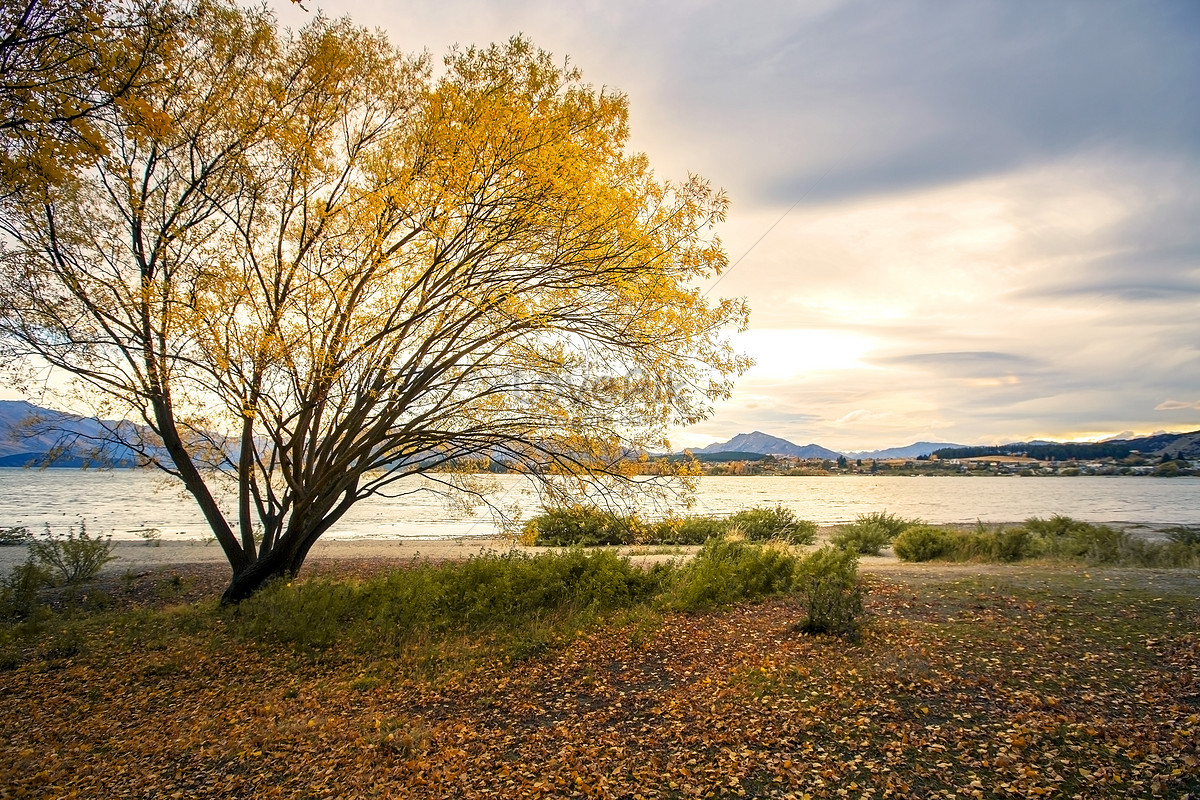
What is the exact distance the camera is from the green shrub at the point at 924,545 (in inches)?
701

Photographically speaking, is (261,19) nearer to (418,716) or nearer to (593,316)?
(593,316)

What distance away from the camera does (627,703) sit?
20.6ft

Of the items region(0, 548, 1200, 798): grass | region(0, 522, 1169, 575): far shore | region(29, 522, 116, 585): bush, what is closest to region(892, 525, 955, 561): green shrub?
region(0, 522, 1169, 575): far shore

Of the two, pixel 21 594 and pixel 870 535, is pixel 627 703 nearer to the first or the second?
pixel 21 594

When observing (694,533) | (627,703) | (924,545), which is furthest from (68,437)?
(694,533)

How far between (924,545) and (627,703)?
596 inches

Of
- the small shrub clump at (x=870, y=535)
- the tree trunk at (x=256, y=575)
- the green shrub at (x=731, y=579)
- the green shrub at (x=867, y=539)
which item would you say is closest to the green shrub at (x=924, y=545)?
the small shrub clump at (x=870, y=535)

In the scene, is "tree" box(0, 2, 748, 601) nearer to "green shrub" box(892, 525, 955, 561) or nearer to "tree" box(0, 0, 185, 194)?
"tree" box(0, 0, 185, 194)

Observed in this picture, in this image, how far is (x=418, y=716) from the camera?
6156 millimetres

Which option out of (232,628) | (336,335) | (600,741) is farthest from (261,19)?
(600,741)

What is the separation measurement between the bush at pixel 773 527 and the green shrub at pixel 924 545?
15.7 ft

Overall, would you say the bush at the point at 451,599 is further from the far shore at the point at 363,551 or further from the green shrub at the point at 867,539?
the green shrub at the point at 867,539

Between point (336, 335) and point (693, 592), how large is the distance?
6938mm

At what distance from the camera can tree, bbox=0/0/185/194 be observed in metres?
4.36
